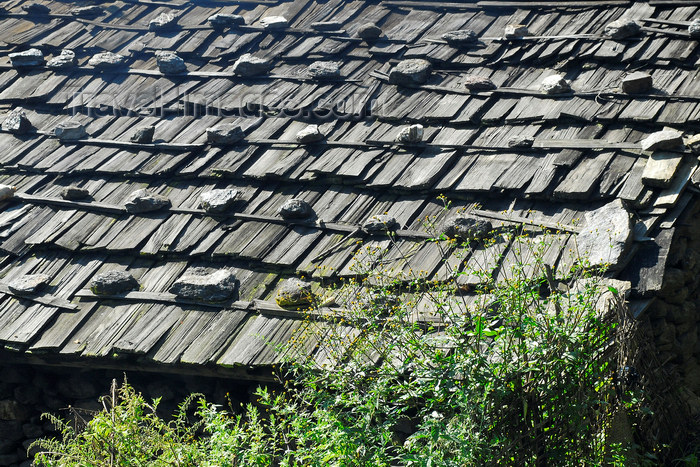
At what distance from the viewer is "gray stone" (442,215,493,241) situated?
17.9 feet

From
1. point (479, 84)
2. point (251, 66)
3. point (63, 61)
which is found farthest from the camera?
point (63, 61)

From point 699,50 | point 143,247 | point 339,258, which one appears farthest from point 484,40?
point 143,247

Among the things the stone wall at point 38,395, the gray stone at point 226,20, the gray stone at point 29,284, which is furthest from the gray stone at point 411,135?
the gray stone at point 226,20

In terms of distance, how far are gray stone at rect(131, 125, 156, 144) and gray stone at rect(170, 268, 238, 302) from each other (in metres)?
2.19

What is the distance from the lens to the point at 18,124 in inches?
332

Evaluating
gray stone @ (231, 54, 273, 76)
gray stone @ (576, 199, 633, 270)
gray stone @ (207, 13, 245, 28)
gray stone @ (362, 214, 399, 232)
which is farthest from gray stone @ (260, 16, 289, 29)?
gray stone @ (576, 199, 633, 270)

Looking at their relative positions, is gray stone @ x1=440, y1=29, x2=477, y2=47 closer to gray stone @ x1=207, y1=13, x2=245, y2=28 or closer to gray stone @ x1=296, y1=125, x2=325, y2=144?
gray stone @ x1=296, y1=125, x2=325, y2=144

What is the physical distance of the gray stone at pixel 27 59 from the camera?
9461 millimetres

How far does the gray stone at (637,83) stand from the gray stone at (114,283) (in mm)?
4098

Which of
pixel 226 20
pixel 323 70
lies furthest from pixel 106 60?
pixel 323 70

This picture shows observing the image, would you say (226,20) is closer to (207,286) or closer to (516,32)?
(516,32)

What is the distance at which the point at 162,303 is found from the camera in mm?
5953

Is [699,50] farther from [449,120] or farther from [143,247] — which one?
[143,247]

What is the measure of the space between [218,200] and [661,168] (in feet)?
11.1
